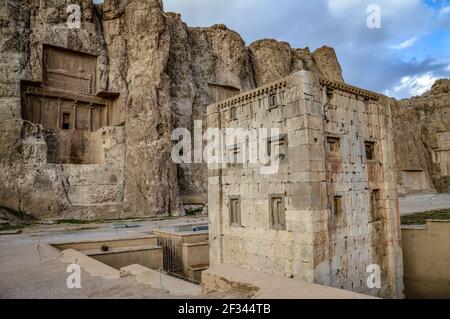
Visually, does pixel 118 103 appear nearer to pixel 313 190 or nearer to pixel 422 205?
pixel 313 190

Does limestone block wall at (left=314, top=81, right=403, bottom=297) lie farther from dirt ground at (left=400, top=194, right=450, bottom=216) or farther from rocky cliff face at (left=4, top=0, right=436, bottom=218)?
rocky cliff face at (left=4, top=0, right=436, bottom=218)

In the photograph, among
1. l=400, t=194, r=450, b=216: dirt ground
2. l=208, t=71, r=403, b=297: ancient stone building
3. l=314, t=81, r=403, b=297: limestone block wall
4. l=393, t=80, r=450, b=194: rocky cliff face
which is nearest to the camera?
l=208, t=71, r=403, b=297: ancient stone building

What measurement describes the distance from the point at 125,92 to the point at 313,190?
29064 millimetres

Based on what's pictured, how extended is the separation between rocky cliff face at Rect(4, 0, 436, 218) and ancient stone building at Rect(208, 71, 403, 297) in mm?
19258

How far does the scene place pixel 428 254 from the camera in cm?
1523

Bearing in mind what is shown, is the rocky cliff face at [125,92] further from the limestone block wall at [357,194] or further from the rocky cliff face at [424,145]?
the rocky cliff face at [424,145]

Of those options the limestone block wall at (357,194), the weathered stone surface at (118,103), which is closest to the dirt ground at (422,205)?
the limestone block wall at (357,194)

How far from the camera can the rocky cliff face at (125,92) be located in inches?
1116

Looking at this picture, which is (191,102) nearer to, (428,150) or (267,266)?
(267,266)

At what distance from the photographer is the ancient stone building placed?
1036cm

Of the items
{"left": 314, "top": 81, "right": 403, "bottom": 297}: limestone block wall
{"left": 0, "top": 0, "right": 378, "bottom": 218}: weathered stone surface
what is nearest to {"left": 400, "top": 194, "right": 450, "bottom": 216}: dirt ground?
{"left": 314, "top": 81, "right": 403, "bottom": 297}: limestone block wall

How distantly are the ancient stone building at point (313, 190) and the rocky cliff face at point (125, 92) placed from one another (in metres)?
19.3

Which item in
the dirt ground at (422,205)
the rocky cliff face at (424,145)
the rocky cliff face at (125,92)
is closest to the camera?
the dirt ground at (422,205)

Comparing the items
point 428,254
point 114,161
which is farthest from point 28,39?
point 428,254
